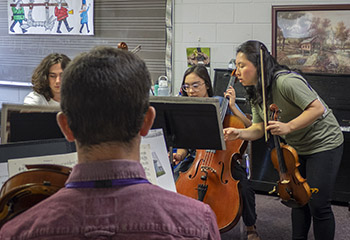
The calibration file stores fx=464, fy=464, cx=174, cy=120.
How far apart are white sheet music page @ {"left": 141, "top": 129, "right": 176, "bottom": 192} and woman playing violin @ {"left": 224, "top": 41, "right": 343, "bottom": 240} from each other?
888 millimetres

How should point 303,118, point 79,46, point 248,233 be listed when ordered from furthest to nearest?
1. point 79,46
2. point 248,233
3. point 303,118

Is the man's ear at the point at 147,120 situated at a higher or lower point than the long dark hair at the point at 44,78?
lower

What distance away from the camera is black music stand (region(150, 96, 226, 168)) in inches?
72.7

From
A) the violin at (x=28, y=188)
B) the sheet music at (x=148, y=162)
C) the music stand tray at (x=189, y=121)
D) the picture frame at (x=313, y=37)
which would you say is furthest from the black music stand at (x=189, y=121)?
the picture frame at (x=313, y=37)

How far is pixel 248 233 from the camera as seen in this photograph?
2930 millimetres

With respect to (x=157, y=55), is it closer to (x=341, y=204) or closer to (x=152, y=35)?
(x=152, y=35)

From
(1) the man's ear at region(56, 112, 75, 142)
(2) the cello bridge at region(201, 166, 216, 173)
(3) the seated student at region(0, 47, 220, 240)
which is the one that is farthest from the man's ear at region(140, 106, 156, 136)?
(2) the cello bridge at region(201, 166, 216, 173)

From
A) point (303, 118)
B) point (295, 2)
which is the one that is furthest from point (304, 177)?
point (295, 2)

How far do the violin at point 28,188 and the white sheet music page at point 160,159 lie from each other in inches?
23.7

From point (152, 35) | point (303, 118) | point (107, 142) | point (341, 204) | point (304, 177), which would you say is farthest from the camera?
point (152, 35)

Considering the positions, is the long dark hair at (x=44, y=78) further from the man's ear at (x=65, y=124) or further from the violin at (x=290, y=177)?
Answer: the man's ear at (x=65, y=124)

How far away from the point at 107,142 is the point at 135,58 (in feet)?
0.54

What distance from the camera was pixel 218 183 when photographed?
2.54 m

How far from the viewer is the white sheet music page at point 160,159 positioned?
5.44 ft
